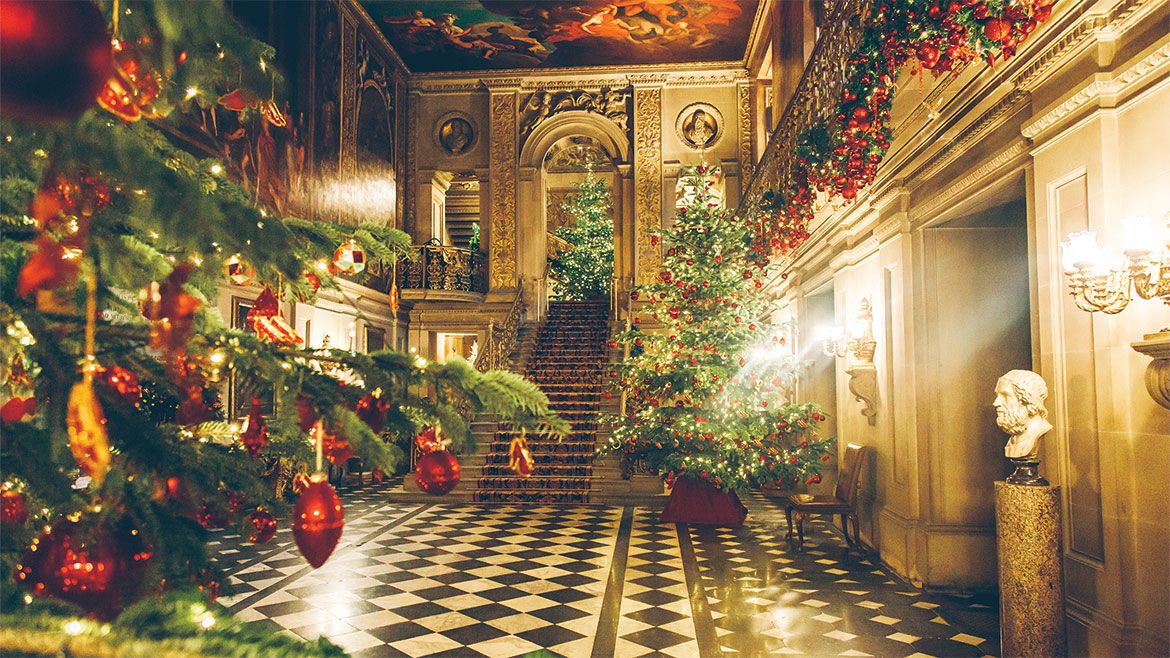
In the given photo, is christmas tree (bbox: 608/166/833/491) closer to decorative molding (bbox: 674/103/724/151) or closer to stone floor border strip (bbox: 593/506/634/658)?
stone floor border strip (bbox: 593/506/634/658)

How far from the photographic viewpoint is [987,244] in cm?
575

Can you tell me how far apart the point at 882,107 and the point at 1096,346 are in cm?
227

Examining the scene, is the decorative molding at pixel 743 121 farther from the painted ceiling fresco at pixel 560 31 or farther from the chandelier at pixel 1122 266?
the chandelier at pixel 1122 266

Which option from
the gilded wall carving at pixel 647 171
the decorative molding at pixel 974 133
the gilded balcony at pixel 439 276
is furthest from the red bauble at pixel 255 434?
the gilded wall carving at pixel 647 171

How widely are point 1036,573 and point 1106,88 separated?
2.41 metres

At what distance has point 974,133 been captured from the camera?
4707 millimetres

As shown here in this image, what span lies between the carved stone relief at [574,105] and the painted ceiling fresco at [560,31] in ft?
2.07

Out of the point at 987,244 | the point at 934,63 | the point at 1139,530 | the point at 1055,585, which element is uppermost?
the point at 934,63

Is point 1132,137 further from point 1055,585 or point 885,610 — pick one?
point 885,610

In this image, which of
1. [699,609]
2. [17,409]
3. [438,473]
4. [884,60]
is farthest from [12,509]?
[884,60]

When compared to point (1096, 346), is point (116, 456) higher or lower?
lower

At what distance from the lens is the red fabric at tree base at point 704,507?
8.27 m

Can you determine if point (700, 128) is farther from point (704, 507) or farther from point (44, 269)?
point (44, 269)

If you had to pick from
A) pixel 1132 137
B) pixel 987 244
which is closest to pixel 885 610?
pixel 987 244
